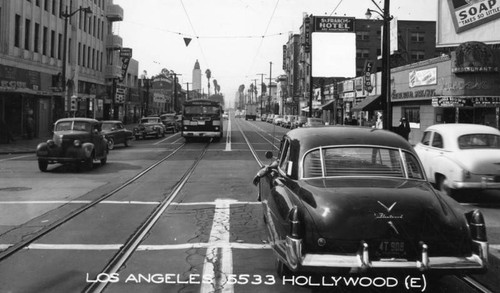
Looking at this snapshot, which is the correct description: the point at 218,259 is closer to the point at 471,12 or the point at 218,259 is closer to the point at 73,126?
the point at 73,126

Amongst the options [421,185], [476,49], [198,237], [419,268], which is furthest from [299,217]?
[476,49]

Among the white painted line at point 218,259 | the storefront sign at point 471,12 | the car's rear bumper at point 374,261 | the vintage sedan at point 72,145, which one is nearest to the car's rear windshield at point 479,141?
the white painted line at point 218,259

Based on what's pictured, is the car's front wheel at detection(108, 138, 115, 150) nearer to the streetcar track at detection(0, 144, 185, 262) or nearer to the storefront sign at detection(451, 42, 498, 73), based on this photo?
the streetcar track at detection(0, 144, 185, 262)

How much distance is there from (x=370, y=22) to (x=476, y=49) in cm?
4644

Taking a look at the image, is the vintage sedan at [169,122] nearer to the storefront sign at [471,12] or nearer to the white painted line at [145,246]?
the storefront sign at [471,12]

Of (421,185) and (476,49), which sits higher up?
(476,49)

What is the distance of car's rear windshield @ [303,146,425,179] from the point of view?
5.50 m

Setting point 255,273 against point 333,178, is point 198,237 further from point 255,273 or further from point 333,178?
point 333,178

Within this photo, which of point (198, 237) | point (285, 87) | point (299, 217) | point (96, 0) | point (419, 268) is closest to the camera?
point (419, 268)

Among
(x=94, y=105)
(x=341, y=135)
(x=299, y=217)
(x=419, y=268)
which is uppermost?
(x=94, y=105)

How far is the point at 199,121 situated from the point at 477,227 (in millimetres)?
27118

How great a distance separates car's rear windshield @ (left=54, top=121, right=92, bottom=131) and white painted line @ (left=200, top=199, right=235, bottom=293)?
9.77m

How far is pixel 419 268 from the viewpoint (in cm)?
433

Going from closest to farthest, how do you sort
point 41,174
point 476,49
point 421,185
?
point 421,185
point 41,174
point 476,49
